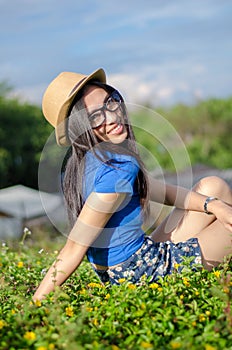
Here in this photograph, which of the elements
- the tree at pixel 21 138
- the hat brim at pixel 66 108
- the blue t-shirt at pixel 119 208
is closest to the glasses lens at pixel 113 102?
the hat brim at pixel 66 108

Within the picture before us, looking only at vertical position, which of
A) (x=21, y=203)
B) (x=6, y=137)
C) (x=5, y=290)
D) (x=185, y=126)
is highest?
(x=5, y=290)

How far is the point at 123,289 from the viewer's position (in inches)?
96.7

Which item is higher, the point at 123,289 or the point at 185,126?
the point at 123,289

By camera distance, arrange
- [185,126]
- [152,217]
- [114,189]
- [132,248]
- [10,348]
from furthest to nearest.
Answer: [185,126] < [152,217] < [132,248] < [114,189] < [10,348]

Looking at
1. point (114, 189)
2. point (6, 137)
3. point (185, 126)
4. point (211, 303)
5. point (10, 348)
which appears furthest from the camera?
point (185, 126)

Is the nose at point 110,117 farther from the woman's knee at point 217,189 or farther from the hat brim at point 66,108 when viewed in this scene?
the woman's knee at point 217,189

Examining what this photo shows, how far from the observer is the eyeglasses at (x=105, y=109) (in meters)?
2.86

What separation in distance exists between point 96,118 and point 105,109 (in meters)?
0.07

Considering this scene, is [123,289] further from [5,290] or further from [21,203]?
[21,203]

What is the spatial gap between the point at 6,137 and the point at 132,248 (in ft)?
77.9

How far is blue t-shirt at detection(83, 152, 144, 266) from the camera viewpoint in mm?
2725

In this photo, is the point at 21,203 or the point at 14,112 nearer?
the point at 21,203

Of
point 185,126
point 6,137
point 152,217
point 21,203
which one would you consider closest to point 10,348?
point 152,217

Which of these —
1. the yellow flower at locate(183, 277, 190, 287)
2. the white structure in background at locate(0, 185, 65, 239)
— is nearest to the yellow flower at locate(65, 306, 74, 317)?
the yellow flower at locate(183, 277, 190, 287)
